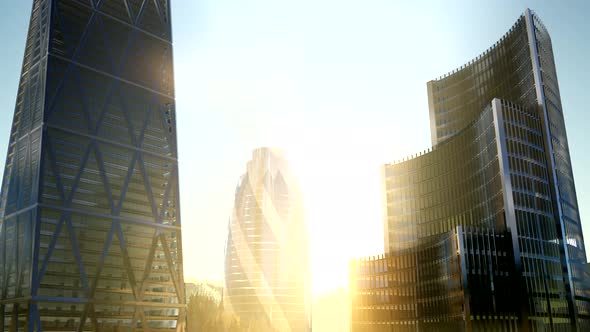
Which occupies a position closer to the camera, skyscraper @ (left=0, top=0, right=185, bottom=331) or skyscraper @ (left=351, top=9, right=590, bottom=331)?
skyscraper @ (left=351, top=9, right=590, bottom=331)

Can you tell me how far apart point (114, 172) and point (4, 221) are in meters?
25.8

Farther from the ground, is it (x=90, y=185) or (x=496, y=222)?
(x=90, y=185)

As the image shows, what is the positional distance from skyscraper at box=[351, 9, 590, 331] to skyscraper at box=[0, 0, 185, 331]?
51.0m

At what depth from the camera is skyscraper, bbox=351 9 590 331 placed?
Answer: 101625mm

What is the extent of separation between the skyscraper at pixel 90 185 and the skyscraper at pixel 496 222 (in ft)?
167

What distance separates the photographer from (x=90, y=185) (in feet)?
432

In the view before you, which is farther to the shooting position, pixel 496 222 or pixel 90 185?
pixel 90 185

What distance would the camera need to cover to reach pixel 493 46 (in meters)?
136

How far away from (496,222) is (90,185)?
87.6 metres

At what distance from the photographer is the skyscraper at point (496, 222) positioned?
101625 millimetres

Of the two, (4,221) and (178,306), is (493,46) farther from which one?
(4,221)

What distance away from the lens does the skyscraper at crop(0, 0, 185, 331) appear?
121m

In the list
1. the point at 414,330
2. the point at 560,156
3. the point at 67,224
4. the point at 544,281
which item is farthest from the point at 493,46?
the point at 67,224

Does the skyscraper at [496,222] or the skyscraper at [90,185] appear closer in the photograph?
the skyscraper at [496,222]
